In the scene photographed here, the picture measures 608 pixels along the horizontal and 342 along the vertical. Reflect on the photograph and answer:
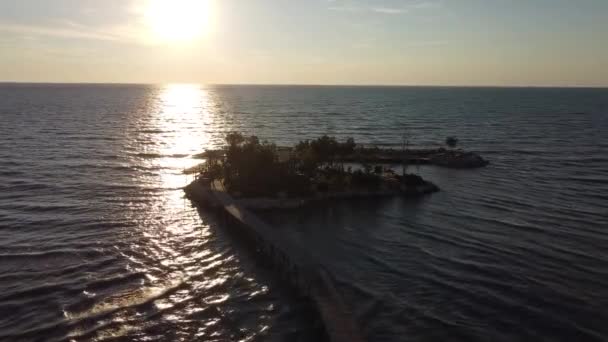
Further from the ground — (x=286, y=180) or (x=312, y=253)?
(x=286, y=180)

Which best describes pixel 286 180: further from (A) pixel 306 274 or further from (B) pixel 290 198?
(A) pixel 306 274

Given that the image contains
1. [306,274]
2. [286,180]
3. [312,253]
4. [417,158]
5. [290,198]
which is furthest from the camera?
[417,158]

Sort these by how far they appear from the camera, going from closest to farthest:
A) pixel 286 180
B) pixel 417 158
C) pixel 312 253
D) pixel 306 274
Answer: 1. pixel 306 274
2. pixel 312 253
3. pixel 286 180
4. pixel 417 158

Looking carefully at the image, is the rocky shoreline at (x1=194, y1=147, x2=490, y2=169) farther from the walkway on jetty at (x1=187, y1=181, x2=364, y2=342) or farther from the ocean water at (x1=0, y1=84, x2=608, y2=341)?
the walkway on jetty at (x1=187, y1=181, x2=364, y2=342)

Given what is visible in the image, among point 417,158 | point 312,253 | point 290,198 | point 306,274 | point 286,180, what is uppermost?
point 417,158

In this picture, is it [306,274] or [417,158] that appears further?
[417,158]

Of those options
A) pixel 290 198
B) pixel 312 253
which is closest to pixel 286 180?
pixel 290 198
